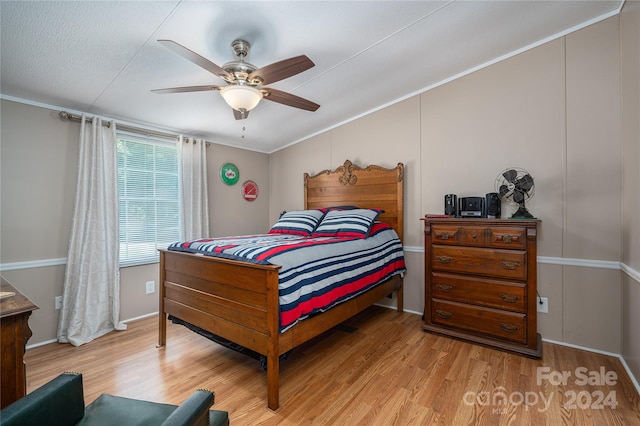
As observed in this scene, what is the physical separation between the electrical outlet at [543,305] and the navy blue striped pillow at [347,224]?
64.5 inches

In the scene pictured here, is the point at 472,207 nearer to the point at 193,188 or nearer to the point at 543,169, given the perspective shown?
the point at 543,169

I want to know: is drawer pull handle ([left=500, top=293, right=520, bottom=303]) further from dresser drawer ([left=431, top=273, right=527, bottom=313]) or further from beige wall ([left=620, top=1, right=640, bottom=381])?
beige wall ([left=620, top=1, right=640, bottom=381])

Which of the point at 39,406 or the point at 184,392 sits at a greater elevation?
the point at 39,406

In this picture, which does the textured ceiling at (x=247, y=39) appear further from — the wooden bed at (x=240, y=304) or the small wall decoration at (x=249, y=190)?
the wooden bed at (x=240, y=304)

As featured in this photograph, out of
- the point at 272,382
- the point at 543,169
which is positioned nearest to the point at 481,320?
the point at 543,169

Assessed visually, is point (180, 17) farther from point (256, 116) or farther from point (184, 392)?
point (184, 392)

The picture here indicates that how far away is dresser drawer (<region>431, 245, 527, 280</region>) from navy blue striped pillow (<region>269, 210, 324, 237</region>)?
134cm

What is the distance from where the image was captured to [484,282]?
2.37 metres

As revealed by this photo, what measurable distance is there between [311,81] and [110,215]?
7.95 feet

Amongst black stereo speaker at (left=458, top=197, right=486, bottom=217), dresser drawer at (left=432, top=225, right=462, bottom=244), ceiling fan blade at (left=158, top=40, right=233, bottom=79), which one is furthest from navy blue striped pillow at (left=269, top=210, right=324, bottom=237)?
ceiling fan blade at (left=158, top=40, right=233, bottom=79)

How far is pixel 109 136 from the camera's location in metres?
2.86

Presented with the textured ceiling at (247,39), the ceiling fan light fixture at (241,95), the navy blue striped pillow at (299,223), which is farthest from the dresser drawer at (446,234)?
the ceiling fan light fixture at (241,95)

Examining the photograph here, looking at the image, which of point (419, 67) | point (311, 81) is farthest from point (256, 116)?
point (419, 67)

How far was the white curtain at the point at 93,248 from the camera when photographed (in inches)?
102
